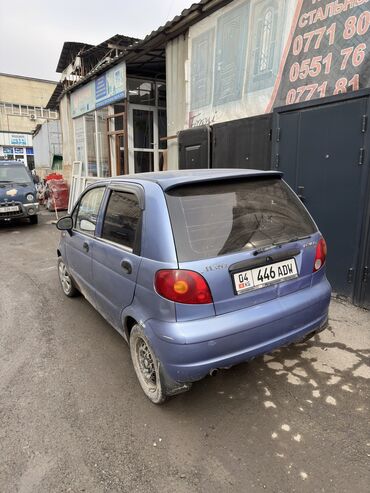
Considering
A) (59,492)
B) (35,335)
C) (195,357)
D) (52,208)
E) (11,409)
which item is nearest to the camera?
(59,492)

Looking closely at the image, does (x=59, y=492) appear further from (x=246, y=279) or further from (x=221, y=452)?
(x=246, y=279)

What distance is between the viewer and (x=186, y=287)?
2.17 metres

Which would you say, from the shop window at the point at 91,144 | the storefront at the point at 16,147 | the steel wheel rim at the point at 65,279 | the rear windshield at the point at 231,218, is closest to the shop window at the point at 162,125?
the shop window at the point at 91,144

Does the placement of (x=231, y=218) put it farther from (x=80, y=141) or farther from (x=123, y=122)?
(x=80, y=141)

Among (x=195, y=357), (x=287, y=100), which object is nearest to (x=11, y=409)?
(x=195, y=357)

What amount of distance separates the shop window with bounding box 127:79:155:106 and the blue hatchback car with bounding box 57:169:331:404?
8294 millimetres

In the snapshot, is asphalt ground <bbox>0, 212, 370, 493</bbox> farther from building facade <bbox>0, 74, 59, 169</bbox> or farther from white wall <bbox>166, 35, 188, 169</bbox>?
building facade <bbox>0, 74, 59, 169</bbox>

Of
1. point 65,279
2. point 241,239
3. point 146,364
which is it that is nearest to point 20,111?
point 65,279

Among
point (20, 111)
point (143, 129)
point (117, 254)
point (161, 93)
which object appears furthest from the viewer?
point (20, 111)

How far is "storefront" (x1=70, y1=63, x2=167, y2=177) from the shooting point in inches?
395

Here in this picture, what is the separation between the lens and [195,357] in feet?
7.12

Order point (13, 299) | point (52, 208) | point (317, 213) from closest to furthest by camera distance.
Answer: point (317, 213), point (13, 299), point (52, 208)

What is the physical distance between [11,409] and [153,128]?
32.6 ft

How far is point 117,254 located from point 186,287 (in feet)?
2.88
